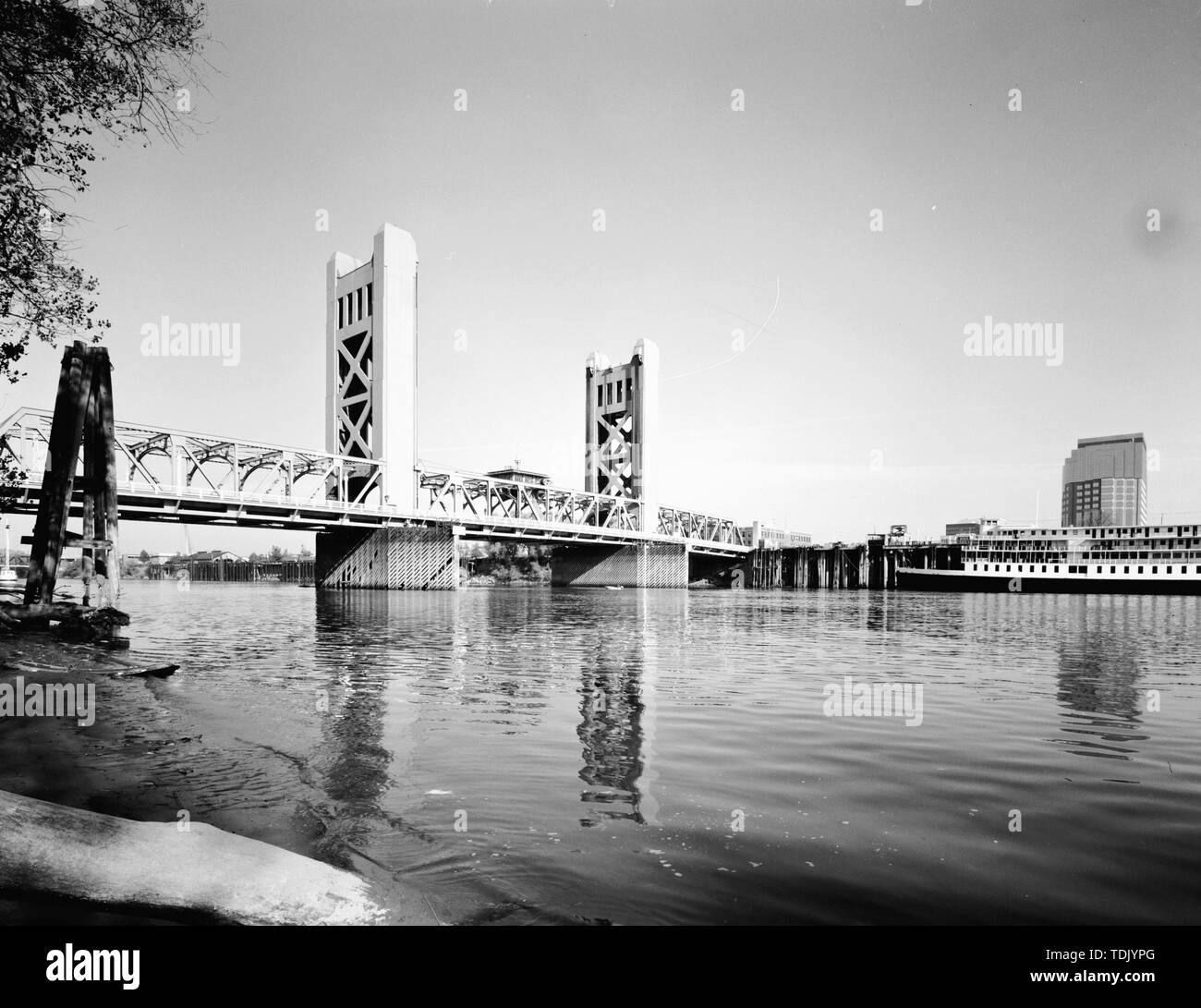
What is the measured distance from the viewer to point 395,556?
65.0 meters

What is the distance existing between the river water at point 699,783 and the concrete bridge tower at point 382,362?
5328cm

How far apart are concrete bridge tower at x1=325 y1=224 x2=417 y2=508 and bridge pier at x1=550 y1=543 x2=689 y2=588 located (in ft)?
115

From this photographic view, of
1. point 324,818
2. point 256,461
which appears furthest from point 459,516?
point 324,818

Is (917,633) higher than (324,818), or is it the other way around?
(324,818)

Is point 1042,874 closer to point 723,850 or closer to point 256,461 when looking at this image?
point 723,850

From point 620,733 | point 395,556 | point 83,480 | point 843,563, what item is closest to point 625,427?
point 843,563

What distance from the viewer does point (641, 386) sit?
104000mm

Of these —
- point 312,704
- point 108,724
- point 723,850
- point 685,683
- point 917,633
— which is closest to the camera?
point 723,850

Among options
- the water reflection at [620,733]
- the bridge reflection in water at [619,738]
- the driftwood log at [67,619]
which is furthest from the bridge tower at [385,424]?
the bridge reflection in water at [619,738]

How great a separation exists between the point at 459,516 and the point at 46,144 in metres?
60.0

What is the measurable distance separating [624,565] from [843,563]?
3458cm

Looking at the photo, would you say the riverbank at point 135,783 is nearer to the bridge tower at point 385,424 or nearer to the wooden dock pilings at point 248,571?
the bridge tower at point 385,424

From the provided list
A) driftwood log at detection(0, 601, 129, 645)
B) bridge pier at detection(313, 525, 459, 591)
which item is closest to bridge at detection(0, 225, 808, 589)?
bridge pier at detection(313, 525, 459, 591)

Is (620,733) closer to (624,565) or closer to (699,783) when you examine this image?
(699,783)
